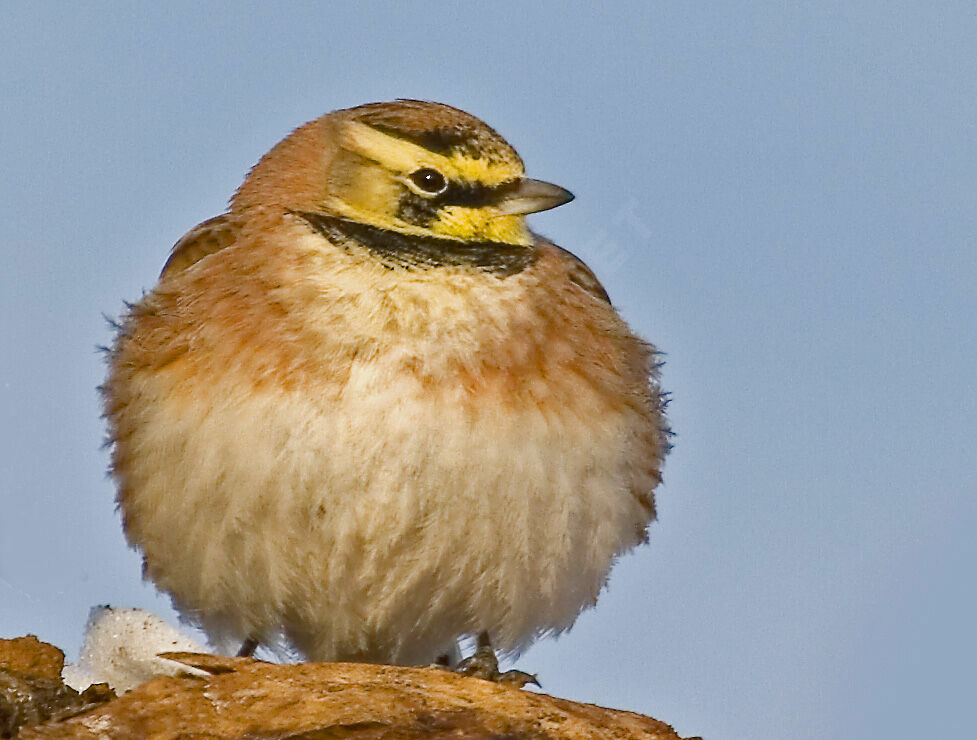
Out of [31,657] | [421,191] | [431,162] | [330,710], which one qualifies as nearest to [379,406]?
[421,191]

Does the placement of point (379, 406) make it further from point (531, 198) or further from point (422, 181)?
point (531, 198)

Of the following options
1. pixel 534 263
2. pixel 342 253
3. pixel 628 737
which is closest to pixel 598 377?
pixel 534 263

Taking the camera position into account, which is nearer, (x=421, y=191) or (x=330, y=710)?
(x=330, y=710)

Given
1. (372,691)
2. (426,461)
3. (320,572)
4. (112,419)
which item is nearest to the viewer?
(372,691)

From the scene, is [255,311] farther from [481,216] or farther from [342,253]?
[481,216]

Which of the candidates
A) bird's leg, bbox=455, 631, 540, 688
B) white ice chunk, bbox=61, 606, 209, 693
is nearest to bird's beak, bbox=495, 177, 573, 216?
bird's leg, bbox=455, 631, 540, 688
